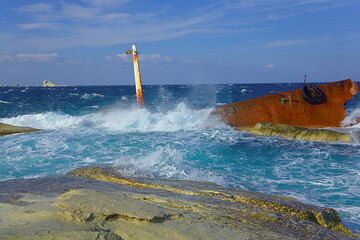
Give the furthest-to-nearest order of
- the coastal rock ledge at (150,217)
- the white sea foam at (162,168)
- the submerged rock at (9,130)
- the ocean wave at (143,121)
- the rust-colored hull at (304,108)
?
the ocean wave at (143,121) < the submerged rock at (9,130) < the rust-colored hull at (304,108) < the white sea foam at (162,168) < the coastal rock ledge at (150,217)

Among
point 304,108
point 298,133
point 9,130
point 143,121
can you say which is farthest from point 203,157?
point 9,130

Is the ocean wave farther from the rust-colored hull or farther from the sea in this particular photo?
the rust-colored hull

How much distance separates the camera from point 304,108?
15156mm

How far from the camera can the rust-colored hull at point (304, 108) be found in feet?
49.4

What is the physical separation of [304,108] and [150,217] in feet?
41.8

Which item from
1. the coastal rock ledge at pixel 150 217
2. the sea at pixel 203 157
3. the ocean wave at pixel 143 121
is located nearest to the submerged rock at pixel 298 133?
the sea at pixel 203 157

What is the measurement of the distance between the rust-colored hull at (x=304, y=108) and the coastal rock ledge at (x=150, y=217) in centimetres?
1018

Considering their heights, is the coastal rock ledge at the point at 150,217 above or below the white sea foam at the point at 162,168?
above

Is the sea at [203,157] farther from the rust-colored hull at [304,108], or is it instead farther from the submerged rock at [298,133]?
the rust-colored hull at [304,108]

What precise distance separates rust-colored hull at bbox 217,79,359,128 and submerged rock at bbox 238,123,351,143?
0.82m

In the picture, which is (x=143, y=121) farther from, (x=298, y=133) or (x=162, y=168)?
(x=162, y=168)

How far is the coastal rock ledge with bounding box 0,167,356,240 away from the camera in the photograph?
324cm

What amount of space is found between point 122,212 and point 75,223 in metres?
0.44

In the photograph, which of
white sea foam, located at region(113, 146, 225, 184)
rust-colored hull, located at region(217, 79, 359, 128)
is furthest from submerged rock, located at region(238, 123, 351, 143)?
white sea foam, located at region(113, 146, 225, 184)
